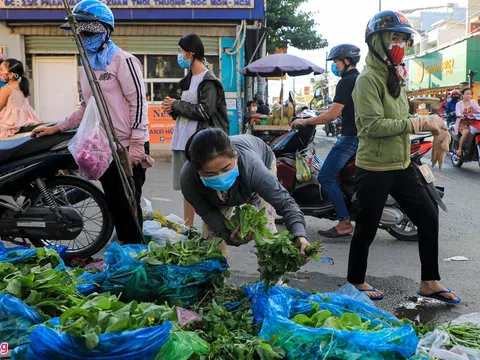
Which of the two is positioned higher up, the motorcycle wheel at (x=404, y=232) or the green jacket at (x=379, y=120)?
the green jacket at (x=379, y=120)

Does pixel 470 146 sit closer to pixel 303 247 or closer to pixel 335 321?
pixel 303 247

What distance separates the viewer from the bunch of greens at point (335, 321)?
8.30 ft

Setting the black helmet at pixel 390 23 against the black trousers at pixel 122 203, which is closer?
the black helmet at pixel 390 23

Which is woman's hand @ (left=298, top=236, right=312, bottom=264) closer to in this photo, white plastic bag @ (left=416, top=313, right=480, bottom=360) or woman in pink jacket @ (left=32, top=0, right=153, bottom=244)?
white plastic bag @ (left=416, top=313, right=480, bottom=360)

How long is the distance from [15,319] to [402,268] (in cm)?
358

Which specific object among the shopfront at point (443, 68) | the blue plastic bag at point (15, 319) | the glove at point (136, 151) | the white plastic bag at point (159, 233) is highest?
the shopfront at point (443, 68)

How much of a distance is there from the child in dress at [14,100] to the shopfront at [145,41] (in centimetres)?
741

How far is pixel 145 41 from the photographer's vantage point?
49.8 feet

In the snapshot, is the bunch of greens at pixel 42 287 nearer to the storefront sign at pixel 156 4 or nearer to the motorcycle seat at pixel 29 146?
the motorcycle seat at pixel 29 146

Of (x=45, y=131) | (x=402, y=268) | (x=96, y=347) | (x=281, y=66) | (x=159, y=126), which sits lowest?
(x=402, y=268)

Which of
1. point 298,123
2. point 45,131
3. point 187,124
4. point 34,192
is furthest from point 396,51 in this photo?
point 34,192

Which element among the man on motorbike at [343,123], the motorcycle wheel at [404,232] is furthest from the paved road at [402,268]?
the man on motorbike at [343,123]

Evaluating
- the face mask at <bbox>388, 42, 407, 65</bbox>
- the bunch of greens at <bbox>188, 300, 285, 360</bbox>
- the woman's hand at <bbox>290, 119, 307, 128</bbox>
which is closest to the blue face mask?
the bunch of greens at <bbox>188, 300, 285, 360</bbox>

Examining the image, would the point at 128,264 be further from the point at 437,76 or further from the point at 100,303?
the point at 437,76
